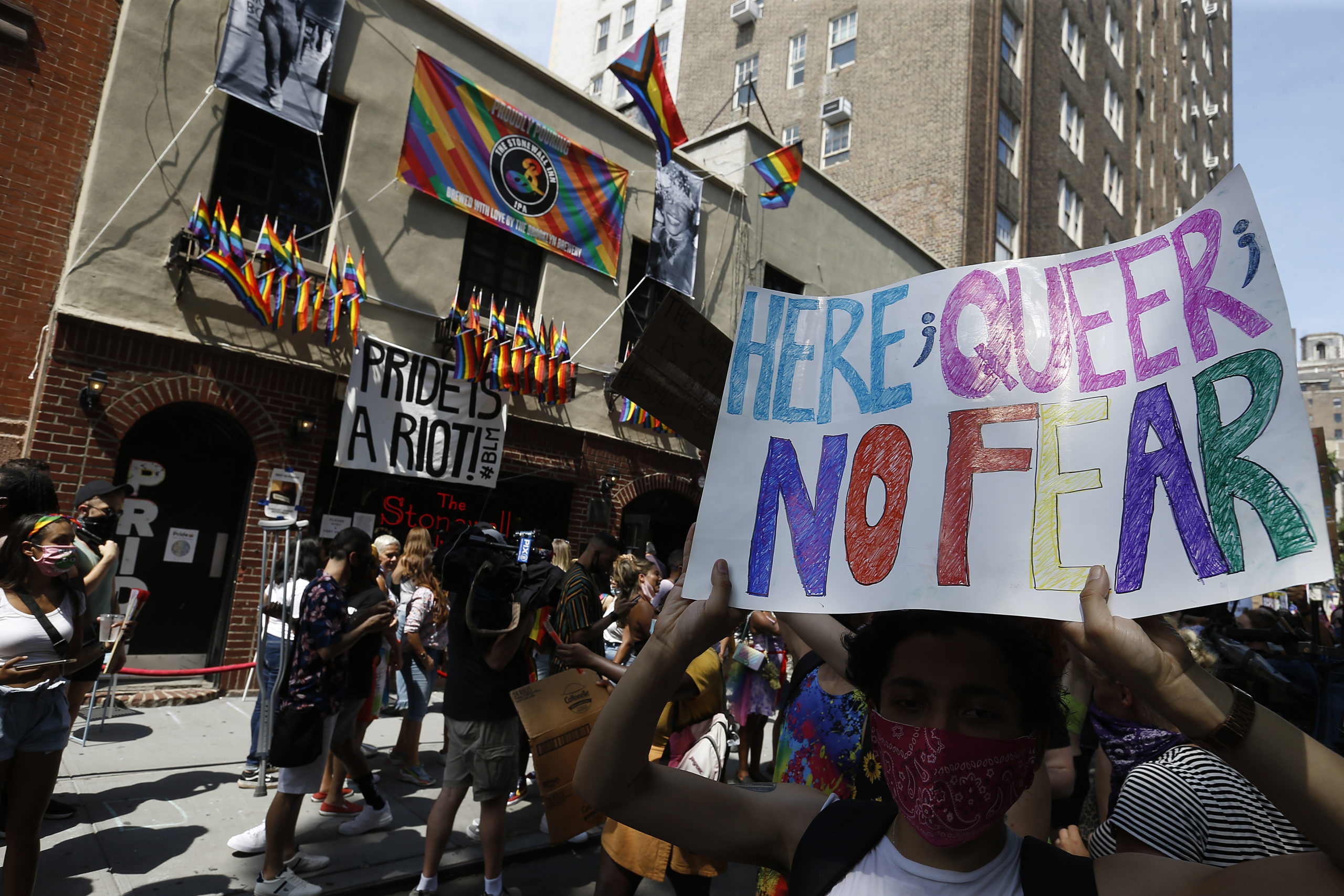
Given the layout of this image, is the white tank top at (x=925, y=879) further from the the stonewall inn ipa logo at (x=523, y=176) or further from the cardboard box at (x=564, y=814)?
the the stonewall inn ipa logo at (x=523, y=176)

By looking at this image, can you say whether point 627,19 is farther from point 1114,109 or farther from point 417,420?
point 417,420

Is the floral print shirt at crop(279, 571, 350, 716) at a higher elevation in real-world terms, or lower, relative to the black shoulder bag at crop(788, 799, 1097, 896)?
lower

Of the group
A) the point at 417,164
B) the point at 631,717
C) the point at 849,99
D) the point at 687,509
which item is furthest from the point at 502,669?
the point at 849,99

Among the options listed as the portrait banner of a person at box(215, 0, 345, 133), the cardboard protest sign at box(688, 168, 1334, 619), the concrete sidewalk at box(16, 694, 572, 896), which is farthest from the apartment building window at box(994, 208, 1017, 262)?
the cardboard protest sign at box(688, 168, 1334, 619)

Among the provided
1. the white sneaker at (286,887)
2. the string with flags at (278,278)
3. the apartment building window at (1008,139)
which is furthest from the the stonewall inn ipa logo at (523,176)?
the apartment building window at (1008,139)

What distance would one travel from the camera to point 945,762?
1443 mm

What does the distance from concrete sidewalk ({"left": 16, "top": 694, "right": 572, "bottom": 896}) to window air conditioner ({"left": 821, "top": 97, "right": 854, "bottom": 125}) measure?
22611 mm

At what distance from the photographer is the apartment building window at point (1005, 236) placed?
22.1 meters

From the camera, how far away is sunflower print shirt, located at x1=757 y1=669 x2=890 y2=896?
2609mm

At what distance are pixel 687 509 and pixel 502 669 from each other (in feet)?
31.0

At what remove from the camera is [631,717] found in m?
1.54

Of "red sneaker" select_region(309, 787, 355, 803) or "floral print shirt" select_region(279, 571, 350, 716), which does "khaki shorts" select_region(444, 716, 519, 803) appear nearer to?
"floral print shirt" select_region(279, 571, 350, 716)

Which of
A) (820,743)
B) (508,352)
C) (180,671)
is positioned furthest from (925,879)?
(508,352)

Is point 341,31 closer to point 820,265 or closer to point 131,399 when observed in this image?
point 131,399
